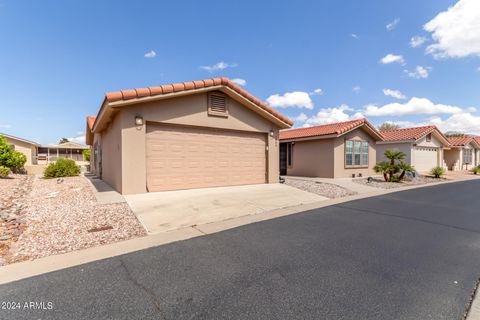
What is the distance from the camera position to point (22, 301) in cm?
256

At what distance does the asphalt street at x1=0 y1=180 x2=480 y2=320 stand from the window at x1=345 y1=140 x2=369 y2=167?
11.0 meters

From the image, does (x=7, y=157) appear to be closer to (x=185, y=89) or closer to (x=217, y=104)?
(x=185, y=89)

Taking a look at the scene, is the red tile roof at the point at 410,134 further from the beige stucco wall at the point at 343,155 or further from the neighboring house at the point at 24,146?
the neighboring house at the point at 24,146

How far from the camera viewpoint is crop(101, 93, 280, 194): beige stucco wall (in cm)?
774

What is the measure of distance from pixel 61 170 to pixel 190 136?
11504mm

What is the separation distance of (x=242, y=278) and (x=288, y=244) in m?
1.43

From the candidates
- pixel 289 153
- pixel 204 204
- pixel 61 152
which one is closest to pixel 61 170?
pixel 204 204

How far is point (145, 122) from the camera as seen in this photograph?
26.7 ft

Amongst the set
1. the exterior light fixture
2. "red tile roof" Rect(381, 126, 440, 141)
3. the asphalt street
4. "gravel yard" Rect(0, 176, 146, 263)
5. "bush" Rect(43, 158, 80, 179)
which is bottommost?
the asphalt street

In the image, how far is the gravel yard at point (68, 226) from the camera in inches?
157

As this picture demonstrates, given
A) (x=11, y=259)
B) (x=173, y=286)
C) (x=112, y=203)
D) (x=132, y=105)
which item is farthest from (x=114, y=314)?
(x=132, y=105)

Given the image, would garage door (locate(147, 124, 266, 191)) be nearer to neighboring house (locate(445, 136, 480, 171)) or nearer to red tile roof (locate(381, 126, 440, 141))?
red tile roof (locate(381, 126, 440, 141))

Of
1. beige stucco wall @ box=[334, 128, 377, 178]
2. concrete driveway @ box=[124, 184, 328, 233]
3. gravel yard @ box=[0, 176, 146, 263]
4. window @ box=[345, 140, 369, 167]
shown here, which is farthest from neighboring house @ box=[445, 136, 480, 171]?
gravel yard @ box=[0, 176, 146, 263]

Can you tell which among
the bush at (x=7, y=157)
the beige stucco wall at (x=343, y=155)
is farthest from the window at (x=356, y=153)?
the bush at (x=7, y=157)
